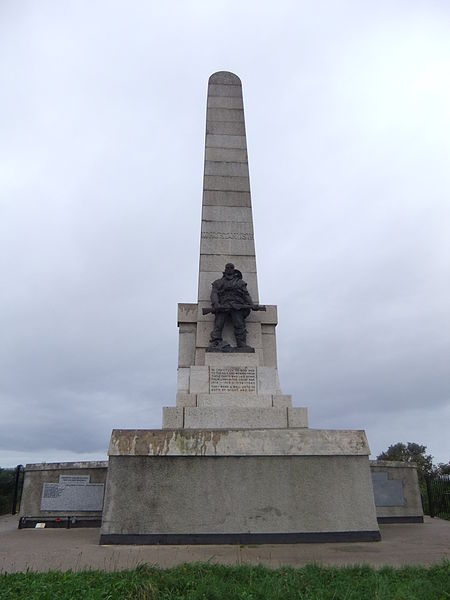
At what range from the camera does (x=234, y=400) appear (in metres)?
10.0

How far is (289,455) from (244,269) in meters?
5.06

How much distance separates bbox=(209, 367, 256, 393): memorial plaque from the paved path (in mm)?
3263

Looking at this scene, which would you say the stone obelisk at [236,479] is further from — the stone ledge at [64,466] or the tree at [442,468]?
the tree at [442,468]

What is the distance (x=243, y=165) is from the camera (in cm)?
1337

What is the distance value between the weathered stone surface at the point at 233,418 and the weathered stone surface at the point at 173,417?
0.32ft

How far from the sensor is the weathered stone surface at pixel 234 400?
32.5 ft

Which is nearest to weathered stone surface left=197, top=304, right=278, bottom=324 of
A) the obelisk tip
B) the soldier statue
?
the soldier statue

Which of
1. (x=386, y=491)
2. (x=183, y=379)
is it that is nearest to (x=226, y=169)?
(x=183, y=379)

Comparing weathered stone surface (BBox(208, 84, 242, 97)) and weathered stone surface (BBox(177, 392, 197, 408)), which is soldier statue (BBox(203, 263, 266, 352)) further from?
weathered stone surface (BBox(208, 84, 242, 97))

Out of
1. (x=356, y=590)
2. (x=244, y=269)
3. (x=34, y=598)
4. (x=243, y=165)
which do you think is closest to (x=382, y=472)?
(x=244, y=269)

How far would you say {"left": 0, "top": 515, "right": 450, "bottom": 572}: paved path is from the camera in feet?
21.2

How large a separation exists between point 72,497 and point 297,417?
5.57m

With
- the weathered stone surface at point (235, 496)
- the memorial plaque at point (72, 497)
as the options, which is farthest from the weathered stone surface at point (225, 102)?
the memorial plaque at point (72, 497)

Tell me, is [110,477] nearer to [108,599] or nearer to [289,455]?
[289,455]
